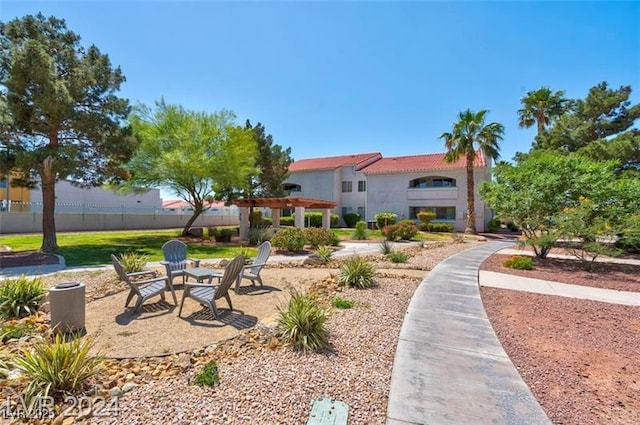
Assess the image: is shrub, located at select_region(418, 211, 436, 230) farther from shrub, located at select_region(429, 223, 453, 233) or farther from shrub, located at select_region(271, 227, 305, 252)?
shrub, located at select_region(271, 227, 305, 252)

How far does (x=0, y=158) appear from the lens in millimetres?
12852

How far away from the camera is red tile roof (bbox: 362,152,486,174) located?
30.5 metres

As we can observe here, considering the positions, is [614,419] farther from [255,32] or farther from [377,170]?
[377,170]

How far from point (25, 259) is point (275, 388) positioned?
13.9m

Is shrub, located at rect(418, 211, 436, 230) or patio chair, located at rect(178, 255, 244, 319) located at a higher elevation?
shrub, located at rect(418, 211, 436, 230)

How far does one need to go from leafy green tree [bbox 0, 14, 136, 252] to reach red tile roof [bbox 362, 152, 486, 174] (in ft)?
82.0

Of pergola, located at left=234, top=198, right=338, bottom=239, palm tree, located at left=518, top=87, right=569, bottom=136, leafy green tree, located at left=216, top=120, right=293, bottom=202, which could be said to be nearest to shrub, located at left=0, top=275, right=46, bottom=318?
pergola, located at left=234, top=198, right=338, bottom=239

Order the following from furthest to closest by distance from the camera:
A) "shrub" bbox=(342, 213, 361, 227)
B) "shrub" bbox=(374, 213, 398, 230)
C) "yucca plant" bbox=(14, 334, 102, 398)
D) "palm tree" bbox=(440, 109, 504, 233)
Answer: "shrub" bbox=(342, 213, 361, 227) → "shrub" bbox=(374, 213, 398, 230) → "palm tree" bbox=(440, 109, 504, 233) → "yucca plant" bbox=(14, 334, 102, 398)

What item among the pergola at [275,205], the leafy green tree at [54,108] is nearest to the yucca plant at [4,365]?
the leafy green tree at [54,108]

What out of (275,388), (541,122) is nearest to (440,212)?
(541,122)

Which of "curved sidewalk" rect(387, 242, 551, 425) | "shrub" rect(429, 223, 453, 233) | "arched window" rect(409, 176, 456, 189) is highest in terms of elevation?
"arched window" rect(409, 176, 456, 189)

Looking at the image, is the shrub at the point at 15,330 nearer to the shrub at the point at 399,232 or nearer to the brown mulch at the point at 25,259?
the brown mulch at the point at 25,259

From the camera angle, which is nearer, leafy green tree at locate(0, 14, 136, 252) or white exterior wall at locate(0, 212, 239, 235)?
leafy green tree at locate(0, 14, 136, 252)

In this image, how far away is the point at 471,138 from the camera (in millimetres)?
25828
